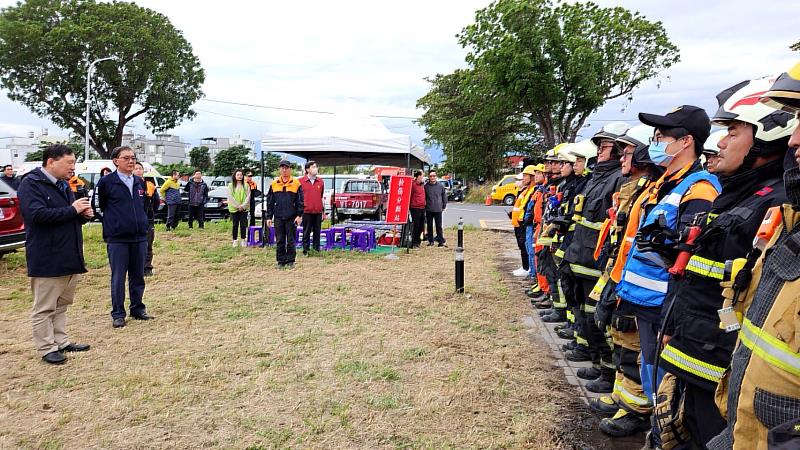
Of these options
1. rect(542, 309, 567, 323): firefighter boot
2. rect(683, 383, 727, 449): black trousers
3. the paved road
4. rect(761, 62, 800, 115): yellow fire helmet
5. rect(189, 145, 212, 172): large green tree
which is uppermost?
rect(189, 145, 212, 172): large green tree

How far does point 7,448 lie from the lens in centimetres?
320

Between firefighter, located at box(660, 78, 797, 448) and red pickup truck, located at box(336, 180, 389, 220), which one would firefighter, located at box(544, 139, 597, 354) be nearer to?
firefighter, located at box(660, 78, 797, 448)

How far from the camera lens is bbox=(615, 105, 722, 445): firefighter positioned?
8.96 feet

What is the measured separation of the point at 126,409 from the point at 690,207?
12.5 feet

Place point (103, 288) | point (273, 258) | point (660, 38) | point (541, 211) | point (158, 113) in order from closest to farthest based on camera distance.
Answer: point (541, 211)
point (103, 288)
point (273, 258)
point (660, 38)
point (158, 113)

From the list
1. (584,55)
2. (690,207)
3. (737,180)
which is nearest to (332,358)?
(690,207)

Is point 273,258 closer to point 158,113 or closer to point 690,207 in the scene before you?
point 690,207

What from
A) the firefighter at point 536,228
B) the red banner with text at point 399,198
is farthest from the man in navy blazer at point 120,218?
the red banner with text at point 399,198

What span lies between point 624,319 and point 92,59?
3136cm

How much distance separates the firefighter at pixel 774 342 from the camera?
4.58ft

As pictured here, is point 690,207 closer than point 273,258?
Yes

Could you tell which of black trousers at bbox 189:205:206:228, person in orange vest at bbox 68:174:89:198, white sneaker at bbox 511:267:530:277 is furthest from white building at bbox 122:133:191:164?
white sneaker at bbox 511:267:530:277

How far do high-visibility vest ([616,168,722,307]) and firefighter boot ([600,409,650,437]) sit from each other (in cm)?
92

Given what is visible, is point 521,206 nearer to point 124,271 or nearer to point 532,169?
point 532,169
